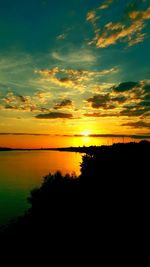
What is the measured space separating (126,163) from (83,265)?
91.5 ft

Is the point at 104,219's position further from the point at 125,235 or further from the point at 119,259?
the point at 119,259

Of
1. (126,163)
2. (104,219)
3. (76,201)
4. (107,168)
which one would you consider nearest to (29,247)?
(104,219)

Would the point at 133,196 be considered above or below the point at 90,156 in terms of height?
below

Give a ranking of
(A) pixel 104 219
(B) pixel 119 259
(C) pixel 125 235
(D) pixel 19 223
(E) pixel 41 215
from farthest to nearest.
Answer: (D) pixel 19 223 < (E) pixel 41 215 < (A) pixel 104 219 < (C) pixel 125 235 < (B) pixel 119 259

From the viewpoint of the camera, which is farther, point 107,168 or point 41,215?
point 107,168

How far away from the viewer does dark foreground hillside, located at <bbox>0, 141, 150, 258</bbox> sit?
21.8m

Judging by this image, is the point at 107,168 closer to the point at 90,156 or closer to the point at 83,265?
the point at 90,156

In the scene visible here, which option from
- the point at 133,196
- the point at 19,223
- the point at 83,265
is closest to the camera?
the point at 83,265

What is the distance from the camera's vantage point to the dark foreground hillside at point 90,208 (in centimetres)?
2181

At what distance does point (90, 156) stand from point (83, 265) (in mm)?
39137

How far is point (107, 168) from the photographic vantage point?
43.1m

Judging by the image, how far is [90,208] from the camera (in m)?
28.2

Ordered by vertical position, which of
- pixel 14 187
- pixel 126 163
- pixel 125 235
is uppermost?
pixel 126 163

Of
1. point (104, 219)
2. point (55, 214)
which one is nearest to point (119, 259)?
point (104, 219)
